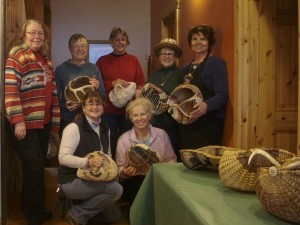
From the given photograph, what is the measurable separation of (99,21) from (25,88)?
4.71m

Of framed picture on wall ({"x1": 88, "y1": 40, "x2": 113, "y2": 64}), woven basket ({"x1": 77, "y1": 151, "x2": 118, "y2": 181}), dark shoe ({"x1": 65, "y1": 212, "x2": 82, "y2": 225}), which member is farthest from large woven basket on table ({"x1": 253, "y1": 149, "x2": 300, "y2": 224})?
framed picture on wall ({"x1": 88, "y1": 40, "x2": 113, "y2": 64})

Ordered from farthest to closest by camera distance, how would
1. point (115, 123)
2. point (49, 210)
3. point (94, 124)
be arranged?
point (115, 123) → point (49, 210) → point (94, 124)

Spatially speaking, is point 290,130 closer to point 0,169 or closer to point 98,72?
point 98,72

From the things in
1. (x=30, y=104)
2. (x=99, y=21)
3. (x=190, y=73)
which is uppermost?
(x=99, y=21)

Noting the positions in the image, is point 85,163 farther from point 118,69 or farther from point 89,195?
point 118,69

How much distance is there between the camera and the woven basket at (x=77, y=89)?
307 cm

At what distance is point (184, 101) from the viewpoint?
2727mm

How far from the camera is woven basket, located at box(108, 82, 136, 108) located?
3251 mm

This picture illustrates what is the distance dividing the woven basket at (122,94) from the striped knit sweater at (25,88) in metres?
0.60

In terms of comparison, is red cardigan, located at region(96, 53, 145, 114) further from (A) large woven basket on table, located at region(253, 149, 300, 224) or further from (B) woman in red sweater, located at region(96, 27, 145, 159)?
(A) large woven basket on table, located at region(253, 149, 300, 224)

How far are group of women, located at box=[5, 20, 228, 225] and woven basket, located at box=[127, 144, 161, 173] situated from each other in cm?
5

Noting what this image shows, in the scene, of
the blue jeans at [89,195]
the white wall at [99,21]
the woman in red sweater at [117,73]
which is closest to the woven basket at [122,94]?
the woman in red sweater at [117,73]

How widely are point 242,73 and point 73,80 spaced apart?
4.09ft

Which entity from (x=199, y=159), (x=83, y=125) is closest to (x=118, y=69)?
(x=83, y=125)
